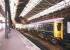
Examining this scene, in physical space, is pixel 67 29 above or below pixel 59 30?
above

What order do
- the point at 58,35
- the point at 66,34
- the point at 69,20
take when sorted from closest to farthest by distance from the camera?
1. the point at 66,34
2. the point at 69,20
3. the point at 58,35

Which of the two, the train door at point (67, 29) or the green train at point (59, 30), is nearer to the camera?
the train door at point (67, 29)

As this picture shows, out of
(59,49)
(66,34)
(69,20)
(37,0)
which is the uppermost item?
(37,0)

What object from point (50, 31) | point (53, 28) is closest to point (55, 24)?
point (53, 28)

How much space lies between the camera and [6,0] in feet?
89.9

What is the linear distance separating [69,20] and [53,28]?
556 cm

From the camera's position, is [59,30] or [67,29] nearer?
[67,29]

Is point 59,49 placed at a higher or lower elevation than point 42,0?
lower

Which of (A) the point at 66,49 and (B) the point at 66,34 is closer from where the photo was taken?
(A) the point at 66,49

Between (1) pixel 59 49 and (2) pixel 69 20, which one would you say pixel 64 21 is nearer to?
(2) pixel 69 20

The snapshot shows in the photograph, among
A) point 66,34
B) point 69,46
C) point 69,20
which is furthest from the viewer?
point 69,20

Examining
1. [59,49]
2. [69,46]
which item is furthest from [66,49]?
[59,49]

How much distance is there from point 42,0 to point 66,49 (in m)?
Answer: 16.5

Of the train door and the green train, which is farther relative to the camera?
the green train
